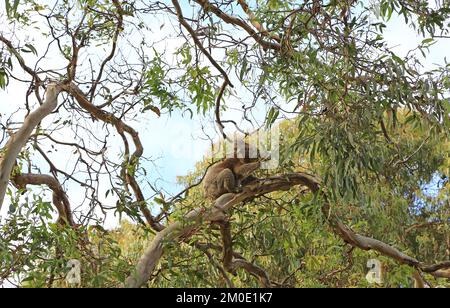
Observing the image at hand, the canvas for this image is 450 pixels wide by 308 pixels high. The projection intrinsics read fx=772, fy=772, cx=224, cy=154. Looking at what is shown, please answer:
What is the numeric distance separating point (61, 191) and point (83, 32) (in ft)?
3.38

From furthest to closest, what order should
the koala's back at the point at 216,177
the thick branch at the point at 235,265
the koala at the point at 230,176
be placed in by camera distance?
the koala's back at the point at 216,177
the koala at the point at 230,176
the thick branch at the point at 235,265

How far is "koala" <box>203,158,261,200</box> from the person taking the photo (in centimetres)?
491

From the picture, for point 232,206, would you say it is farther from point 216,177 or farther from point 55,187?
point 55,187

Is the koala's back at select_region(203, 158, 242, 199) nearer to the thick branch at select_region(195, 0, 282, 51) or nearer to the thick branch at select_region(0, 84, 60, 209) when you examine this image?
the thick branch at select_region(195, 0, 282, 51)

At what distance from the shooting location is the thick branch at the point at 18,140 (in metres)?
3.75

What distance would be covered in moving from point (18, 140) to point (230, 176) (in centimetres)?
155

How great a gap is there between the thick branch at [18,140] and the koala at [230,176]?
3.89ft

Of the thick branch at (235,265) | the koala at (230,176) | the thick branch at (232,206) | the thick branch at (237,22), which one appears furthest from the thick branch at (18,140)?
the thick branch at (235,265)

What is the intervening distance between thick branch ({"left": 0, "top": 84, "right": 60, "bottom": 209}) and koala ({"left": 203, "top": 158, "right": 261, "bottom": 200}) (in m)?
1.19

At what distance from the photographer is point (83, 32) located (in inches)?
191

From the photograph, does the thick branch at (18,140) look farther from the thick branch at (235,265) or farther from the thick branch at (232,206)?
the thick branch at (235,265)

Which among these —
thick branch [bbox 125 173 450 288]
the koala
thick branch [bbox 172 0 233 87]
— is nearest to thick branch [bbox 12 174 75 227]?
thick branch [bbox 125 173 450 288]

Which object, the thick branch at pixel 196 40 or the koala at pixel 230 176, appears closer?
Answer: the thick branch at pixel 196 40

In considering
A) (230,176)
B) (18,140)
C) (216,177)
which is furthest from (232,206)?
(18,140)
